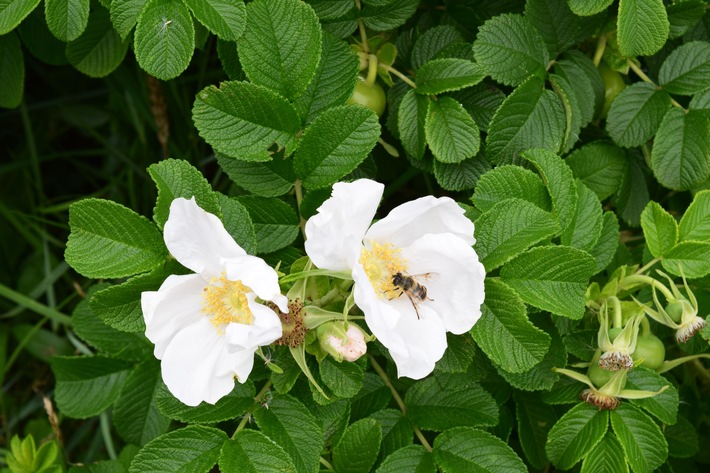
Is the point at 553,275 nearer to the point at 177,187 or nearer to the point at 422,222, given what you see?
the point at 422,222

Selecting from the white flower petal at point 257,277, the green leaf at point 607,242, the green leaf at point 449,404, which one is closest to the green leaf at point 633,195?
the green leaf at point 607,242

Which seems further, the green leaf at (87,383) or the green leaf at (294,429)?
the green leaf at (87,383)

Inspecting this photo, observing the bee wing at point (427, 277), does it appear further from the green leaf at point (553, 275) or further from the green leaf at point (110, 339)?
the green leaf at point (110, 339)

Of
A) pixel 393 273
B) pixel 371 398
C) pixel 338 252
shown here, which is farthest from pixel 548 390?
pixel 338 252

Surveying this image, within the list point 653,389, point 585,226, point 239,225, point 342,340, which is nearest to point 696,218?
point 585,226

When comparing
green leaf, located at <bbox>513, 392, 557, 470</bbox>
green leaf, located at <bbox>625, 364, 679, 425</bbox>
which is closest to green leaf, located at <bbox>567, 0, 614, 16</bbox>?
green leaf, located at <bbox>625, 364, 679, 425</bbox>

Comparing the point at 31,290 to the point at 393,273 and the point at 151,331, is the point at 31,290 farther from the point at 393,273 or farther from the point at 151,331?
the point at 393,273

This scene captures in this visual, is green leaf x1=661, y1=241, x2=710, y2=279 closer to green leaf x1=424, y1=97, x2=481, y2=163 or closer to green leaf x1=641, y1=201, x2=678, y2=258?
green leaf x1=641, y1=201, x2=678, y2=258
